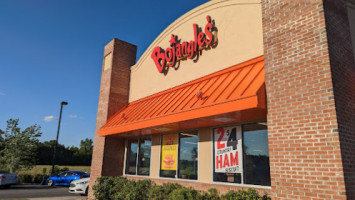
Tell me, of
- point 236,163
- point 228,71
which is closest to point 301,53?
point 228,71

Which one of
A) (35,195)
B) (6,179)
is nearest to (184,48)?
(35,195)

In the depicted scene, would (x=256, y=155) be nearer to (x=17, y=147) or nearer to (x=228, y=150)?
(x=228, y=150)

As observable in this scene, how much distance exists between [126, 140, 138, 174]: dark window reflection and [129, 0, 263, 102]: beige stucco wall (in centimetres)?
284

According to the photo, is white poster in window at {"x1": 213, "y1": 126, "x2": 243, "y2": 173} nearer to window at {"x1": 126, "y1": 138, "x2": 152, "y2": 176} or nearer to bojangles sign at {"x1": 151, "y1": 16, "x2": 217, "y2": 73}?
bojangles sign at {"x1": 151, "y1": 16, "x2": 217, "y2": 73}

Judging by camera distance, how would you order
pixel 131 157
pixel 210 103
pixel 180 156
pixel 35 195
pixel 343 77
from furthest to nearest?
pixel 35 195, pixel 131 157, pixel 180 156, pixel 210 103, pixel 343 77

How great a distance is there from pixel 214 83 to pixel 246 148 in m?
2.58

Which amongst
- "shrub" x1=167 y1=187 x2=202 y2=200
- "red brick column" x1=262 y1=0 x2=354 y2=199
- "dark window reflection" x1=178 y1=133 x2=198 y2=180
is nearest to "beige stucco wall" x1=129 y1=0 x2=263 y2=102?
"red brick column" x1=262 y1=0 x2=354 y2=199

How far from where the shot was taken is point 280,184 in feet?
18.4

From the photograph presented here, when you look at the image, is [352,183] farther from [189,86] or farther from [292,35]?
[189,86]

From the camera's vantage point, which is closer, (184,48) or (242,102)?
(242,102)

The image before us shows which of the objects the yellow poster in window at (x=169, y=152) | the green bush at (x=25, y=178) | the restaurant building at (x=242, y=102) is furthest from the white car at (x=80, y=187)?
the green bush at (x=25, y=178)

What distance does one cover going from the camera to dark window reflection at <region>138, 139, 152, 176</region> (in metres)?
12.7

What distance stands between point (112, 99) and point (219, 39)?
781 cm

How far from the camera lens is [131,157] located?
14.1m
